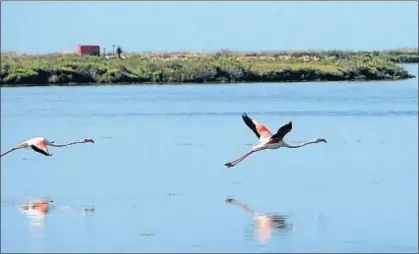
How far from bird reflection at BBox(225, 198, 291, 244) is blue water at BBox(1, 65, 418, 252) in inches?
2.7

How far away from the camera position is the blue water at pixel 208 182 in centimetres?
1295

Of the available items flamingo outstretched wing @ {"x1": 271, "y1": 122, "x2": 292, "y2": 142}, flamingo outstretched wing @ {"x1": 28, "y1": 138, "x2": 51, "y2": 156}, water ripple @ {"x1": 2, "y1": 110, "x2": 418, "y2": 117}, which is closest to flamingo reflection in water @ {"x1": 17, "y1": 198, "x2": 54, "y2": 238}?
flamingo outstretched wing @ {"x1": 28, "y1": 138, "x2": 51, "y2": 156}

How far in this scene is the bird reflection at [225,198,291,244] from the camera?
13.1 m

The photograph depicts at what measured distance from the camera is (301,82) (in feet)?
178

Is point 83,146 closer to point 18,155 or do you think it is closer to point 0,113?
point 18,155

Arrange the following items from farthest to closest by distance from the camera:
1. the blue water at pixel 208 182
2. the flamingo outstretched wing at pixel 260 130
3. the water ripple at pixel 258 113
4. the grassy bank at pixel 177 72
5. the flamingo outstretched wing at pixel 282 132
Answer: the grassy bank at pixel 177 72 → the water ripple at pixel 258 113 → the flamingo outstretched wing at pixel 260 130 → the flamingo outstretched wing at pixel 282 132 → the blue water at pixel 208 182

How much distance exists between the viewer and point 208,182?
55.5ft

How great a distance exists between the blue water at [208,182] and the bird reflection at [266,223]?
0.07 m

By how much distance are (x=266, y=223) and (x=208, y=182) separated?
3.27 m

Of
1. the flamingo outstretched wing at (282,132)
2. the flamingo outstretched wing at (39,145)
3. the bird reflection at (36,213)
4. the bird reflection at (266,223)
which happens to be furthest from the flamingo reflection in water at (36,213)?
the flamingo outstretched wing at (282,132)

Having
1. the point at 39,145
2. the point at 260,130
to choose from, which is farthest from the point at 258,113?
the point at 39,145

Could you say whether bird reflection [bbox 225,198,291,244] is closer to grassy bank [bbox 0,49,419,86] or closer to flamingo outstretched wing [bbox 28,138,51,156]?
flamingo outstretched wing [bbox 28,138,51,156]

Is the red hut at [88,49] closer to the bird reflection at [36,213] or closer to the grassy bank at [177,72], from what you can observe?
the grassy bank at [177,72]

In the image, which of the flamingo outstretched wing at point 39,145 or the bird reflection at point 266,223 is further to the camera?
the flamingo outstretched wing at point 39,145
